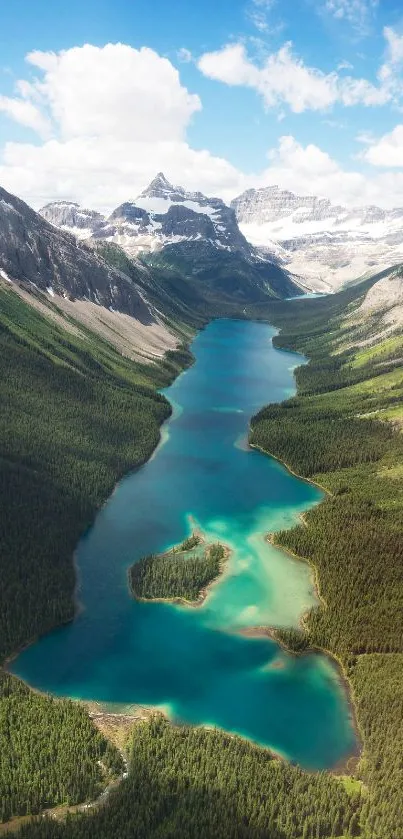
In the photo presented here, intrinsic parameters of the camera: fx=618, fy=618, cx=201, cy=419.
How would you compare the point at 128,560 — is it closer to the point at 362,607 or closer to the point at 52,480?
the point at 52,480

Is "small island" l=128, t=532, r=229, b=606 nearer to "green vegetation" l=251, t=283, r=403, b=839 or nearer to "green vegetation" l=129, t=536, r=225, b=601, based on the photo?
"green vegetation" l=129, t=536, r=225, b=601

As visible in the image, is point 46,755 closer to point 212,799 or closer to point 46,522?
point 212,799

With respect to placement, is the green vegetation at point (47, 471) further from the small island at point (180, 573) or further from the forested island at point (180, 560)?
the small island at point (180, 573)

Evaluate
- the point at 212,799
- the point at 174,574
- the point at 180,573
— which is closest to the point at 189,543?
the point at 180,573

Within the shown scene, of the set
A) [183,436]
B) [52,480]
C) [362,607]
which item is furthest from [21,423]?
[362,607]

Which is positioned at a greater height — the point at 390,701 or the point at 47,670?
the point at 390,701

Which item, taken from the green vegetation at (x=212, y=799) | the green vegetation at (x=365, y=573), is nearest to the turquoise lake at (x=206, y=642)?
the green vegetation at (x=365, y=573)
